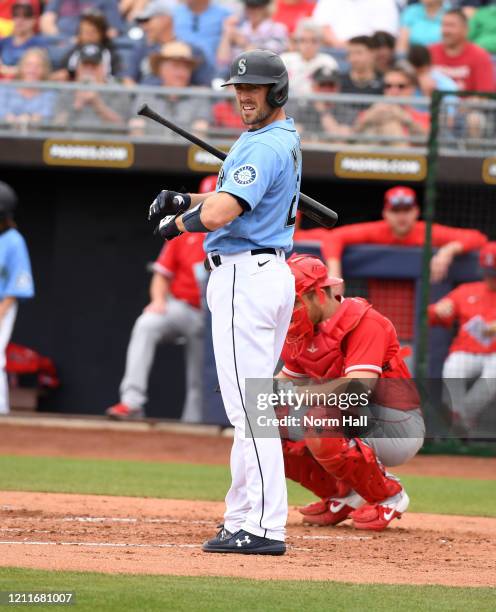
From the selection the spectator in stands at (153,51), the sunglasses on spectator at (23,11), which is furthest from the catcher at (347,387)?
the sunglasses on spectator at (23,11)

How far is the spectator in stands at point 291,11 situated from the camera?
41.3ft

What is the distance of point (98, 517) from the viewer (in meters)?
6.03

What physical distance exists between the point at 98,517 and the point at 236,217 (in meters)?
2.00

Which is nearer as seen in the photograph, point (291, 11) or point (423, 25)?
point (423, 25)

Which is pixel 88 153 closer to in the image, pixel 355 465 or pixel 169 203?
pixel 355 465

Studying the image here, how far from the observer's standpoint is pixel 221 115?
10641 millimetres

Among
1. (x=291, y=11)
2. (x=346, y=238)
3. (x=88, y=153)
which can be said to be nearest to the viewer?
(x=346, y=238)

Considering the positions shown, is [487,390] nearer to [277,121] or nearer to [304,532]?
[304,532]

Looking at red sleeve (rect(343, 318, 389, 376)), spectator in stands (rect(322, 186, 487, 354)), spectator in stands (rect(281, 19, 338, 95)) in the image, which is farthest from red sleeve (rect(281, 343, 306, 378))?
spectator in stands (rect(281, 19, 338, 95))

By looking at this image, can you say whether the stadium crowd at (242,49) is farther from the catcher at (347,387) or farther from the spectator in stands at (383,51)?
the catcher at (347,387)

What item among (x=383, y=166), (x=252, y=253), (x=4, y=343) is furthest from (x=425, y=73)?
(x=252, y=253)

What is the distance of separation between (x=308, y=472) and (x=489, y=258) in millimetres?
4163

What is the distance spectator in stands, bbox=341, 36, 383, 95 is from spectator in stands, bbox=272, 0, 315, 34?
1.74 metres

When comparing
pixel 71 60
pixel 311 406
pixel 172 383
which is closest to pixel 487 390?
pixel 172 383
